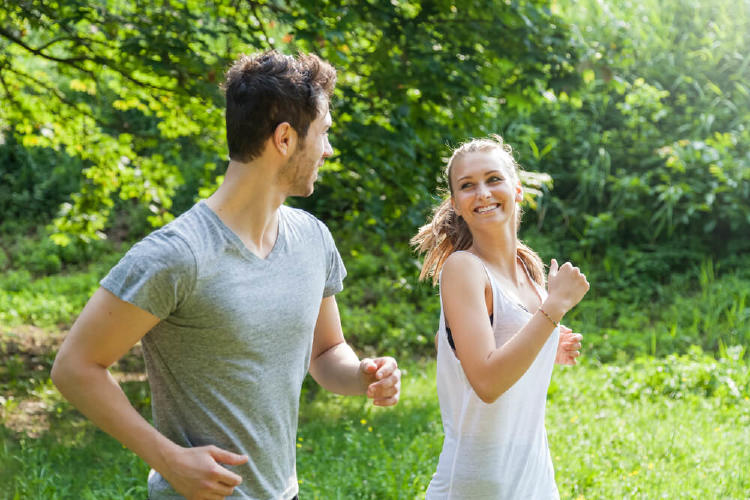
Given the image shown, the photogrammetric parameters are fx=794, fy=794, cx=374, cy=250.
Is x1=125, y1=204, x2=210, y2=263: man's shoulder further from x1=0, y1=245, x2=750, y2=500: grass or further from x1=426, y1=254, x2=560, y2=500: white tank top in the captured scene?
x1=0, y1=245, x2=750, y2=500: grass

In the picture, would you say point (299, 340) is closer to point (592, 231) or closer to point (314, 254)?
point (314, 254)

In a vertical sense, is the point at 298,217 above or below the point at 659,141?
below

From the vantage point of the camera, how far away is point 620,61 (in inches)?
223

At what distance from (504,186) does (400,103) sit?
2.80 metres

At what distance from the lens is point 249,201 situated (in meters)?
1.70

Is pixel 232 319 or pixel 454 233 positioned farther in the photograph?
pixel 454 233

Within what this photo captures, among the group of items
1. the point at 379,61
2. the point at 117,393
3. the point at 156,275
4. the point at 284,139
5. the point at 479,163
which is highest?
the point at 379,61

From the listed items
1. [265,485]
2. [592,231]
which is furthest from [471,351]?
[592,231]

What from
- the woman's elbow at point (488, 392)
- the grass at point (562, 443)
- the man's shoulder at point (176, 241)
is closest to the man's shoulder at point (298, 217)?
the man's shoulder at point (176, 241)

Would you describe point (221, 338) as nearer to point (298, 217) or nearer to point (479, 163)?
point (298, 217)

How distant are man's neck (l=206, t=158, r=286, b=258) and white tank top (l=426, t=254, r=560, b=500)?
57 cm

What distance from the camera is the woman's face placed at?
7.26ft

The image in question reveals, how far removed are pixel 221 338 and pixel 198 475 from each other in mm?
267

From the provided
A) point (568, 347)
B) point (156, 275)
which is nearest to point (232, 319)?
point (156, 275)
